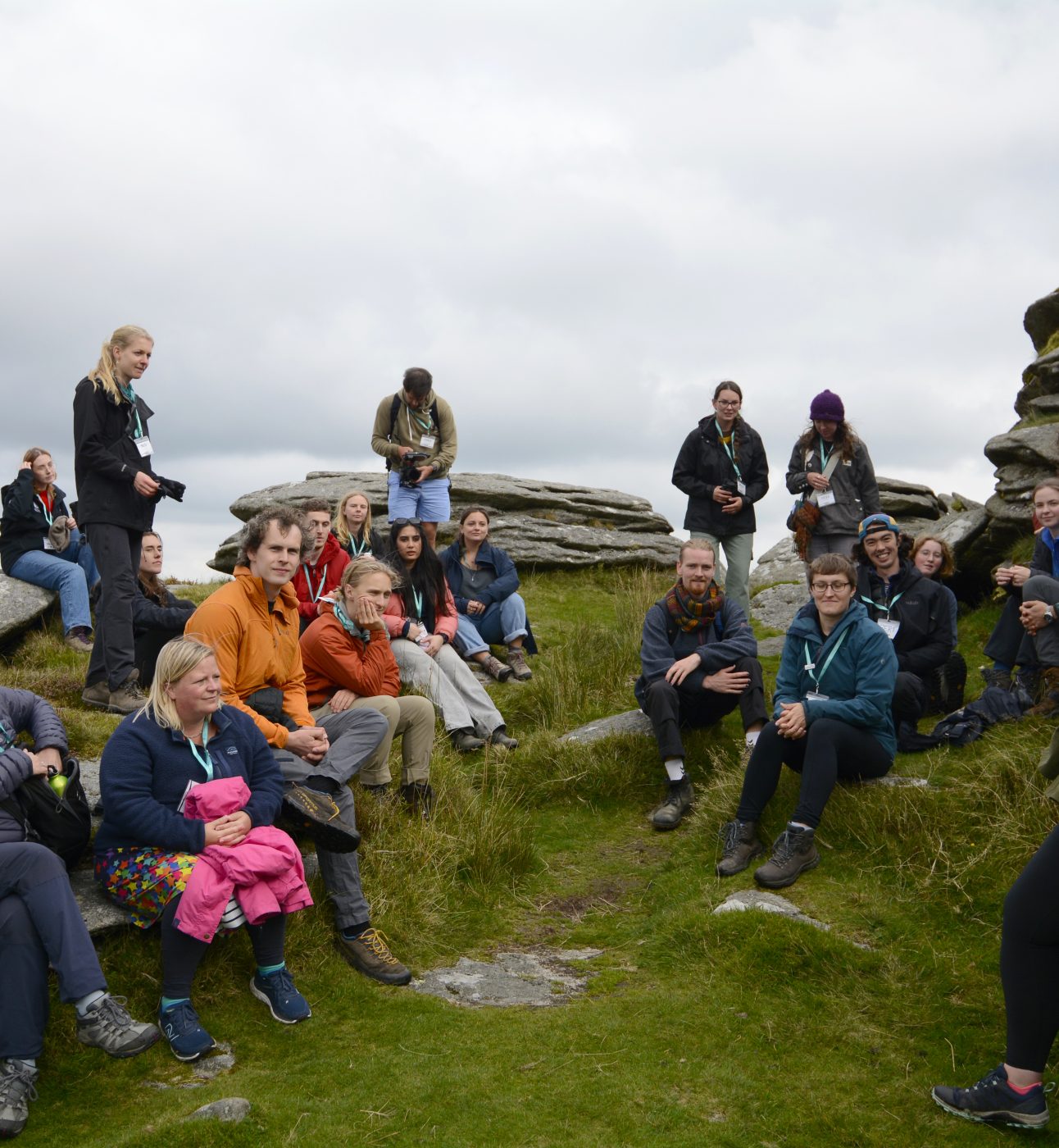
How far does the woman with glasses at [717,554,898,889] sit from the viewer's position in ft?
20.1

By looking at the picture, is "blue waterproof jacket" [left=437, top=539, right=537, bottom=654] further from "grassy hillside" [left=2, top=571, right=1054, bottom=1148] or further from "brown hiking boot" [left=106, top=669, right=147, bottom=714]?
"brown hiking boot" [left=106, top=669, right=147, bottom=714]

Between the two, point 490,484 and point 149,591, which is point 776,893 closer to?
point 149,591

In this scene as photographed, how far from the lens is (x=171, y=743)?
16.3 feet

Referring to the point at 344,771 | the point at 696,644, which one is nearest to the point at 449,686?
the point at 696,644

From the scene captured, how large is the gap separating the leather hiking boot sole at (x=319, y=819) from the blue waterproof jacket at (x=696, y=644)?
305 centimetres

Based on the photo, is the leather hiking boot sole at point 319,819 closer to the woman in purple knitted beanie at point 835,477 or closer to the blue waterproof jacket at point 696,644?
the blue waterproof jacket at point 696,644

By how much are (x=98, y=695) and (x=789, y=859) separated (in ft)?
16.3

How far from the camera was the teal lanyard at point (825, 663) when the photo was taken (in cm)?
659

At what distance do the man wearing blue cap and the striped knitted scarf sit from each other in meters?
1.14

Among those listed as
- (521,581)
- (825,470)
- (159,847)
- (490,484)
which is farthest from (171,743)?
(490,484)

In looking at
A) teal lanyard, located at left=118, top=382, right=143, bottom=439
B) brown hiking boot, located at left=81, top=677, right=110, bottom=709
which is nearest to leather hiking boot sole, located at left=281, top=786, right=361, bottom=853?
brown hiking boot, located at left=81, top=677, right=110, bottom=709

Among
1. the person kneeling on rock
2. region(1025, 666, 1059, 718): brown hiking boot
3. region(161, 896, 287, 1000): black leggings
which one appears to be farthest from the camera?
the person kneeling on rock

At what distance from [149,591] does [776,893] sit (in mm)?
5266

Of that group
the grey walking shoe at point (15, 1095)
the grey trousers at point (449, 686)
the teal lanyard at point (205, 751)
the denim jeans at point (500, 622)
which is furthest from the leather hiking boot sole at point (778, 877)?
the denim jeans at point (500, 622)
